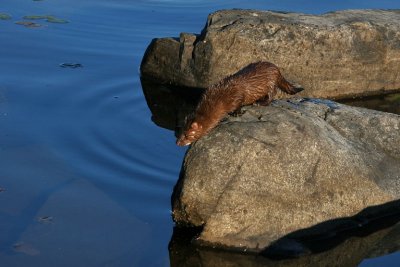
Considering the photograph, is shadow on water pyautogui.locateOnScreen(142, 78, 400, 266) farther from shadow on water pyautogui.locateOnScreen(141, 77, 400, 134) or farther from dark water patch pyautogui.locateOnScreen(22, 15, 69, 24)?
dark water patch pyautogui.locateOnScreen(22, 15, 69, 24)

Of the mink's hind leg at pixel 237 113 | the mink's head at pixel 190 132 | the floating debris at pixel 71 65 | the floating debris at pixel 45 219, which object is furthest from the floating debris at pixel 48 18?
the floating debris at pixel 45 219

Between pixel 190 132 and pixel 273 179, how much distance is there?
41.8 inches

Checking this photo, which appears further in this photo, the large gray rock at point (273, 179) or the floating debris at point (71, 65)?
the floating debris at point (71, 65)

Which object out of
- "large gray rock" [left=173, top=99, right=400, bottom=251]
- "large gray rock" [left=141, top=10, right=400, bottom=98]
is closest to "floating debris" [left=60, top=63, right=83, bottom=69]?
"large gray rock" [left=141, top=10, right=400, bottom=98]

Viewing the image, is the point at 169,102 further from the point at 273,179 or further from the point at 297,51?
the point at 273,179

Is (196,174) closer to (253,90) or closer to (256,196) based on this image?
(256,196)

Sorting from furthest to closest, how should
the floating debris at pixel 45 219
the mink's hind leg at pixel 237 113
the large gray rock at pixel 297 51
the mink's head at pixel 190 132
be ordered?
the large gray rock at pixel 297 51, the mink's hind leg at pixel 237 113, the mink's head at pixel 190 132, the floating debris at pixel 45 219

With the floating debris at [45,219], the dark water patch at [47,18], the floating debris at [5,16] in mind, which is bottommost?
the floating debris at [45,219]

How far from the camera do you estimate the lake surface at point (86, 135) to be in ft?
26.0

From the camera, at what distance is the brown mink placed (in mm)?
8698

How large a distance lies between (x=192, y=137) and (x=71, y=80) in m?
3.93

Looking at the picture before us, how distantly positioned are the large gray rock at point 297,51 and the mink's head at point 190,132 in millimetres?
3088

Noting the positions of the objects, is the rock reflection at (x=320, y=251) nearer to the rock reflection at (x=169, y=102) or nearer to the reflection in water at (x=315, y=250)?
the reflection in water at (x=315, y=250)

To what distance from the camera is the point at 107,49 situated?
13.5 meters
